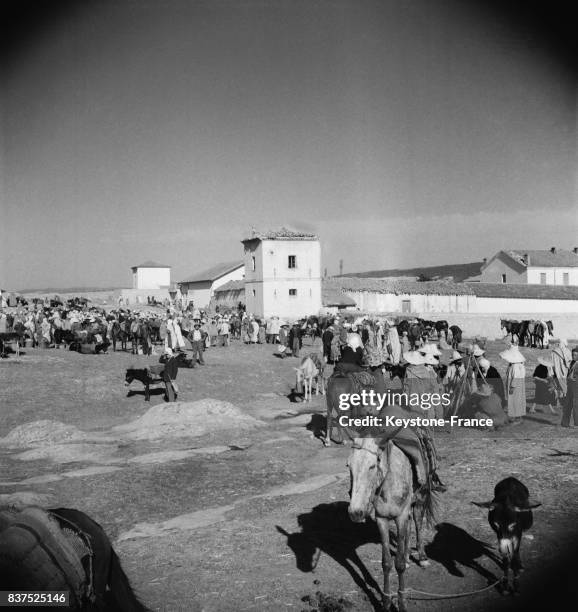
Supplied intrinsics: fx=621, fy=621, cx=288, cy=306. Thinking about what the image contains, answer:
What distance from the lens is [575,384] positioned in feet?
39.5

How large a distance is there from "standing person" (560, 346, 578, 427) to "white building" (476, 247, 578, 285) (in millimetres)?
54283

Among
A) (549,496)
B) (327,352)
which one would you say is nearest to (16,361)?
(327,352)

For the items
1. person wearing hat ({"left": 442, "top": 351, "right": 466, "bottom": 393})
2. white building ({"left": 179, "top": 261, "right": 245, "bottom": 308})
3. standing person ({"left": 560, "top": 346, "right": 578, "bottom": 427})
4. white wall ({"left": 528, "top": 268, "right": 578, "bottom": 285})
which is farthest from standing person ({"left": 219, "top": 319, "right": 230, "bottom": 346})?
white wall ({"left": 528, "top": 268, "right": 578, "bottom": 285})

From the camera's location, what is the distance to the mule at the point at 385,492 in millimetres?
5637

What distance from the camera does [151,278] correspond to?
7981 cm

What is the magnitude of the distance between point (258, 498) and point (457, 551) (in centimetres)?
346

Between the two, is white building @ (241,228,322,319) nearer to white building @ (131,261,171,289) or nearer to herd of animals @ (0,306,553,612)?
white building @ (131,261,171,289)

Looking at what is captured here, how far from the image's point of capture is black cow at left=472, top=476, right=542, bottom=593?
597cm

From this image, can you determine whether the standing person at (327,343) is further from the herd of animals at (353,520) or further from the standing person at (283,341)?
the herd of animals at (353,520)

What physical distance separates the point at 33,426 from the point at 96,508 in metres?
6.10

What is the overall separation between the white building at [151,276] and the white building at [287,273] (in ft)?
116

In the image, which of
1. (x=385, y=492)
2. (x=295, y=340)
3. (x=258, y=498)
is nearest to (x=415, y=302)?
(x=295, y=340)

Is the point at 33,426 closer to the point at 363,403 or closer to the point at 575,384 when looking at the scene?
the point at 363,403

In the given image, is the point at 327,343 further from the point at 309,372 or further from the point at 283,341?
the point at 309,372
